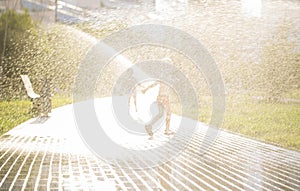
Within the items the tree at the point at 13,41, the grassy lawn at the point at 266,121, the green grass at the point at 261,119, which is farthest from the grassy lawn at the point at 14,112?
the grassy lawn at the point at 266,121

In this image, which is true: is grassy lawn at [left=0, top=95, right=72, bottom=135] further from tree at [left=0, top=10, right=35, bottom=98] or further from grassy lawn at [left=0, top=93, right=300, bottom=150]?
tree at [left=0, top=10, right=35, bottom=98]

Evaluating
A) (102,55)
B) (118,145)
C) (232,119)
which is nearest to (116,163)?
(118,145)

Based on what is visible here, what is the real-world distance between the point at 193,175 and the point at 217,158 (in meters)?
0.53

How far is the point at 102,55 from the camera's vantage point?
181 inches

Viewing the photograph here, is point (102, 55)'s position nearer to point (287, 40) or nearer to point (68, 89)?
point (68, 89)

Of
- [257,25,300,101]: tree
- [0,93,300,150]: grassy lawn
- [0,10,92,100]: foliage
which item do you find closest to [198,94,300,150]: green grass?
[0,93,300,150]: grassy lawn

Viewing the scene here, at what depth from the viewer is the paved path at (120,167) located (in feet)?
11.0

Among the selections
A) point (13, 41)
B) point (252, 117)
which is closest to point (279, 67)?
point (252, 117)

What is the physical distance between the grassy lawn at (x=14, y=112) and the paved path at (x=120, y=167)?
0.06 meters

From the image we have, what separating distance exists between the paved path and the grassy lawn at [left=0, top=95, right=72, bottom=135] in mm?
62

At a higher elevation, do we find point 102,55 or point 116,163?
point 102,55

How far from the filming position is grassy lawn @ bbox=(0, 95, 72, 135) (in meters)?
4.23

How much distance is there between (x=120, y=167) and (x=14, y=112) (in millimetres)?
1174

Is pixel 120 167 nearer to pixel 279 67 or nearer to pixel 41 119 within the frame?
pixel 41 119
